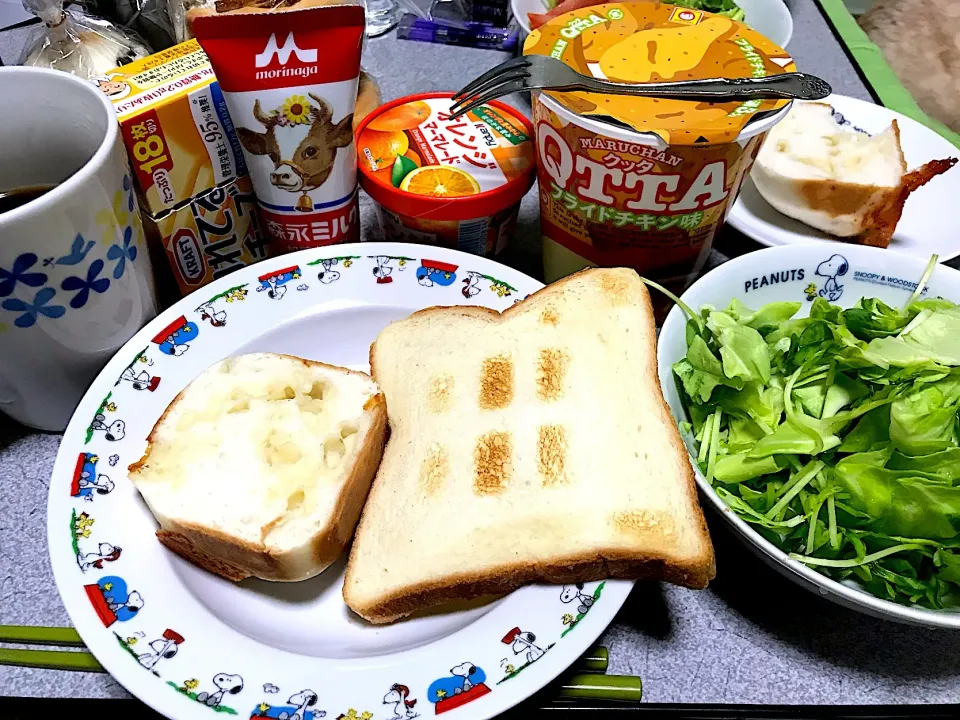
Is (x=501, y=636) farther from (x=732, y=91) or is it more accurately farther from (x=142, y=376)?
(x=732, y=91)

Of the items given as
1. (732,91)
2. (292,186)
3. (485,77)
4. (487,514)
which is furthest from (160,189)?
(732,91)

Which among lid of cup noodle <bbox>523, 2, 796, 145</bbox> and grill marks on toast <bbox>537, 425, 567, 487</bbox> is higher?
lid of cup noodle <bbox>523, 2, 796, 145</bbox>

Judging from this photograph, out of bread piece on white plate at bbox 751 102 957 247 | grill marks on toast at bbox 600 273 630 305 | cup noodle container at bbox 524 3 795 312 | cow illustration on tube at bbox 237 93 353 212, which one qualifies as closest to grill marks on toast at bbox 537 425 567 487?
grill marks on toast at bbox 600 273 630 305

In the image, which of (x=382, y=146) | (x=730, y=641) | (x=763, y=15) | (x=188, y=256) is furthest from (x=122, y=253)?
A: (x=763, y=15)

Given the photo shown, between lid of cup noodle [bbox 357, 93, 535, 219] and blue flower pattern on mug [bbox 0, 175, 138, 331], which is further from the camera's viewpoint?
lid of cup noodle [bbox 357, 93, 535, 219]

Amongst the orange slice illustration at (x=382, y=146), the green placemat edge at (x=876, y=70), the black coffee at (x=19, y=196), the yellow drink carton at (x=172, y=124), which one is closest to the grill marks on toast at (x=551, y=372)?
the orange slice illustration at (x=382, y=146)

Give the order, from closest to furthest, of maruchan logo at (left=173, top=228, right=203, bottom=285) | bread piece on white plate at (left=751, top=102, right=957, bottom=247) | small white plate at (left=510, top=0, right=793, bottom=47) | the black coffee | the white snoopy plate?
the white snoopy plate, the black coffee, maruchan logo at (left=173, top=228, right=203, bottom=285), bread piece on white plate at (left=751, top=102, right=957, bottom=247), small white plate at (left=510, top=0, right=793, bottom=47)

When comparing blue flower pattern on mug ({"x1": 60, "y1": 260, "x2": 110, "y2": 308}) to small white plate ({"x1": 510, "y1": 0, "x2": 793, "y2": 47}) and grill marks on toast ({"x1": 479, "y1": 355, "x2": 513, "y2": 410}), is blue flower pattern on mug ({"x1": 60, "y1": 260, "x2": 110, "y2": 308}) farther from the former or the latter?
small white plate ({"x1": 510, "y1": 0, "x2": 793, "y2": 47})

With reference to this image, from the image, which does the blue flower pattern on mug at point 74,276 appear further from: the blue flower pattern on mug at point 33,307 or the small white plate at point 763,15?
the small white plate at point 763,15
